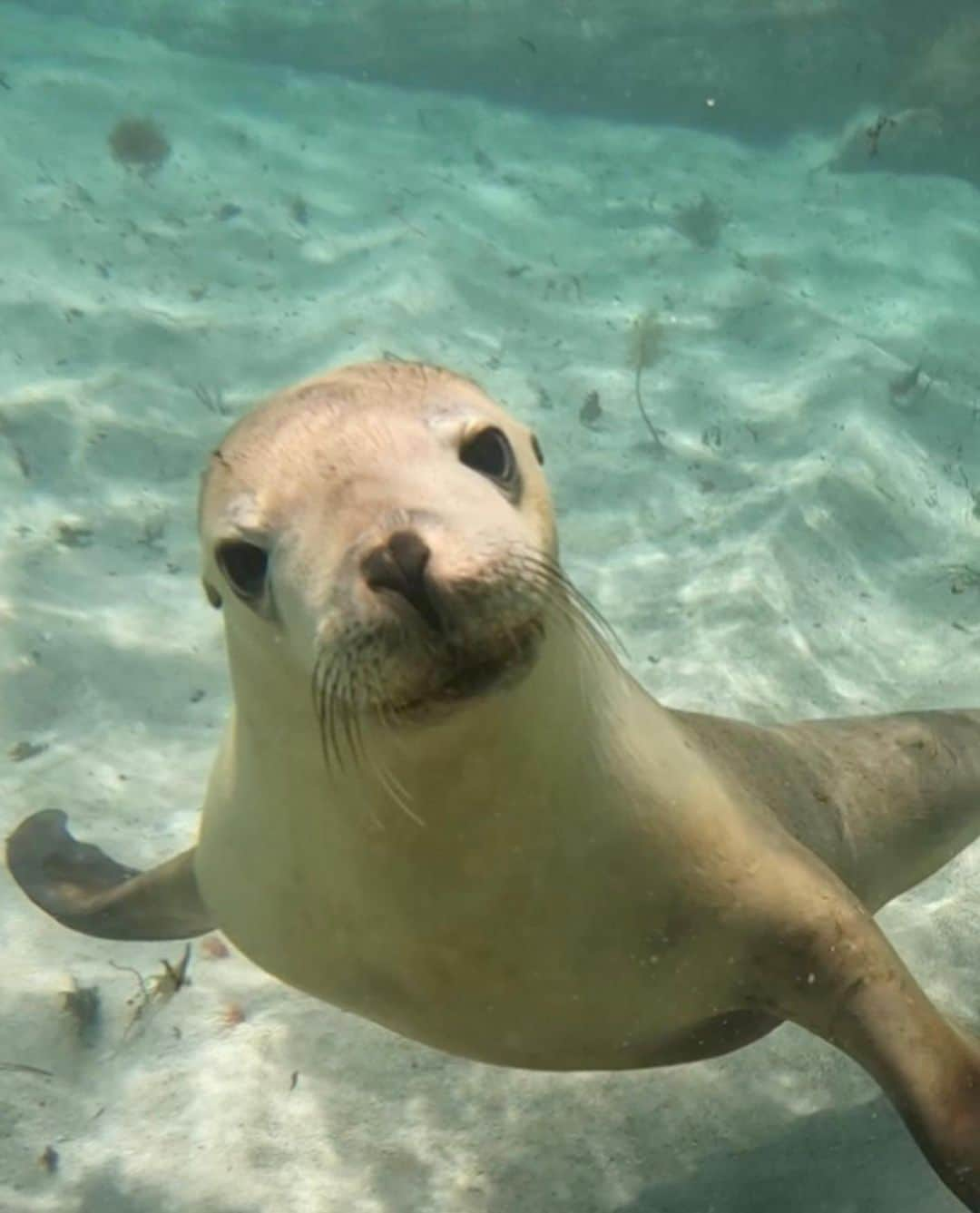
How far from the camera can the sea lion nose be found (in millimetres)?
1423

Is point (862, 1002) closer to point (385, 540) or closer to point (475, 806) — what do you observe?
point (475, 806)

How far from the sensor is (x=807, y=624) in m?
5.03

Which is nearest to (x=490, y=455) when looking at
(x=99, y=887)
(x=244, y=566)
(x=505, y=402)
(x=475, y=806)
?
(x=244, y=566)

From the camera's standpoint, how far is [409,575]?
56.1 inches

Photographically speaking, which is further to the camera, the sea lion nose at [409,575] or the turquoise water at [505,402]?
the turquoise water at [505,402]

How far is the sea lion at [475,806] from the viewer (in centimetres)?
152

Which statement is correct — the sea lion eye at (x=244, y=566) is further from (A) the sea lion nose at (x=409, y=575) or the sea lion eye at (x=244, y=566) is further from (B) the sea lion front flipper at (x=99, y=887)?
(B) the sea lion front flipper at (x=99, y=887)

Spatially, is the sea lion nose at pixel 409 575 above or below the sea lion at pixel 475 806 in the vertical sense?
above

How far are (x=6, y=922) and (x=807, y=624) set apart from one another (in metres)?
3.14

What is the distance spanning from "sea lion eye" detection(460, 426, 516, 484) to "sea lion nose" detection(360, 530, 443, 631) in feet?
1.28

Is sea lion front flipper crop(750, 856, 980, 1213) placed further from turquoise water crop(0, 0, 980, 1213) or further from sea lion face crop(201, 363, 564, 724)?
sea lion face crop(201, 363, 564, 724)

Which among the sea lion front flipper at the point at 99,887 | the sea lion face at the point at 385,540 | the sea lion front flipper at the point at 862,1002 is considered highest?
the sea lion face at the point at 385,540

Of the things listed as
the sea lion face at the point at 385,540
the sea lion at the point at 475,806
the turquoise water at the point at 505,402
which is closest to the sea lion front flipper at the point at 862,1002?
the sea lion at the point at 475,806

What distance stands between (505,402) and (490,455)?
524 cm
